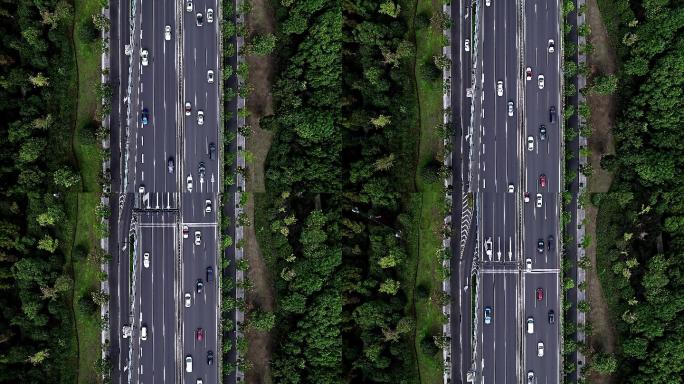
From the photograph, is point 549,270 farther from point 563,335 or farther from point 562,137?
point 562,137

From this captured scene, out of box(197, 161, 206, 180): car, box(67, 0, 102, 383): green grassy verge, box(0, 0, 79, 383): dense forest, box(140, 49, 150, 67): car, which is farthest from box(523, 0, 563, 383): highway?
box(0, 0, 79, 383): dense forest

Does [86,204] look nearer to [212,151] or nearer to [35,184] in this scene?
[35,184]

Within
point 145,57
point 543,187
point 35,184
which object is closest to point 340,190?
point 543,187

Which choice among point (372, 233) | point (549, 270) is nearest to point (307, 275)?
point (372, 233)

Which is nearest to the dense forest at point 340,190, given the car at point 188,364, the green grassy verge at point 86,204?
the car at point 188,364

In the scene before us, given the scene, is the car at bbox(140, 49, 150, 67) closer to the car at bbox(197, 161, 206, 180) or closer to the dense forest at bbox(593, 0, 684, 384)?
the car at bbox(197, 161, 206, 180)
